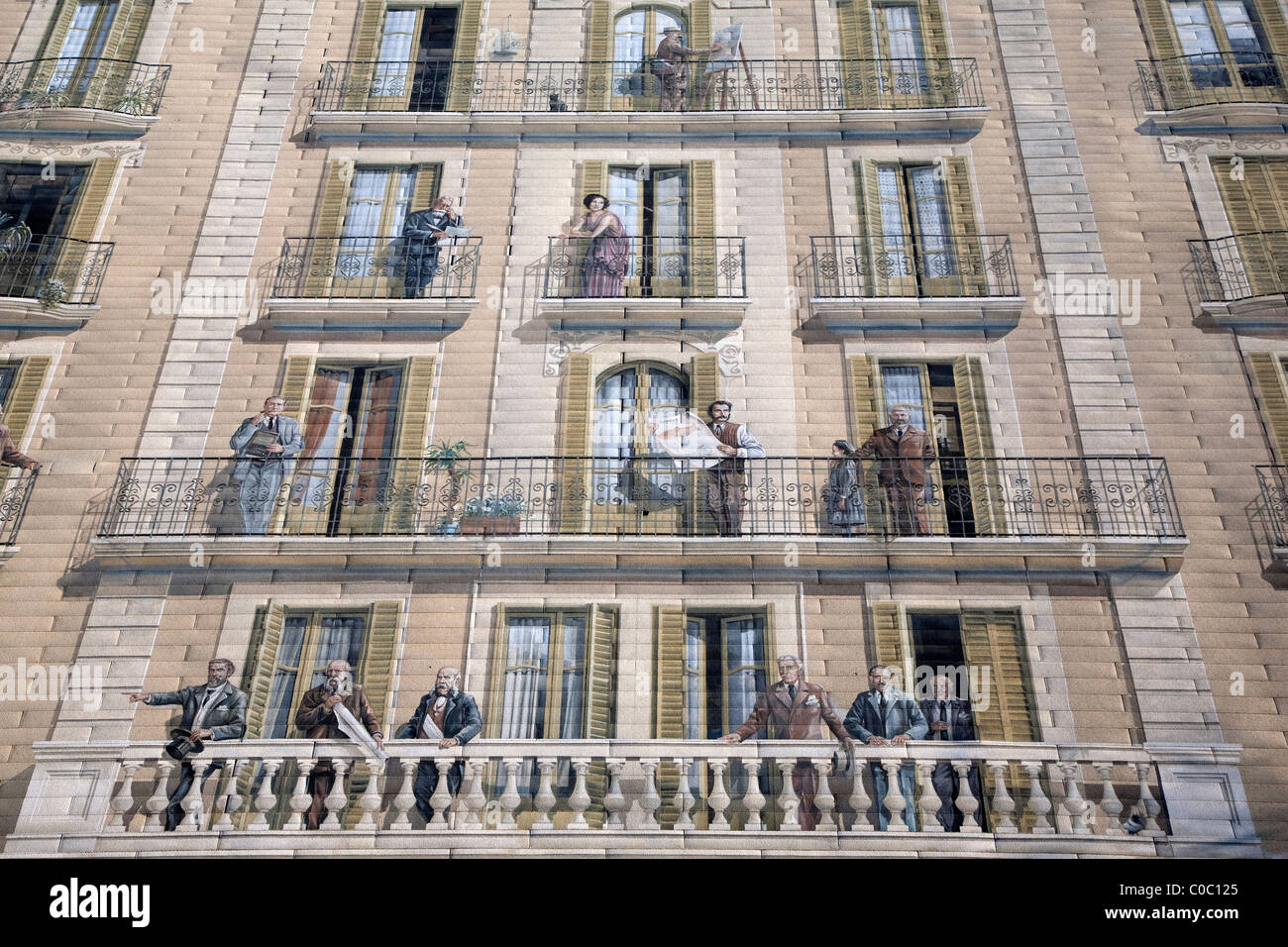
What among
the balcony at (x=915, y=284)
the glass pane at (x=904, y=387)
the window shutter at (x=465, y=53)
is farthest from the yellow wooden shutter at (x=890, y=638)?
the window shutter at (x=465, y=53)

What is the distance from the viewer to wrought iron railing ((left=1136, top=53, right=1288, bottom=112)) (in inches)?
565

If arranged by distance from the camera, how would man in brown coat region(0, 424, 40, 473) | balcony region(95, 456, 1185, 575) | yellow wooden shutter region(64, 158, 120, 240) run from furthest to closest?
yellow wooden shutter region(64, 158, 120, 240)
man in brown coat region(0, 424, 40, 473)
balcony region(95, 456, 1185, 575)

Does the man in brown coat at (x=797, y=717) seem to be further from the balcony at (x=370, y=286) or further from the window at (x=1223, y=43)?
the window at (x=1223, y=43)

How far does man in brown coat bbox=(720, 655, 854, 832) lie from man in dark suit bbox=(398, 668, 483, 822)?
97.4 inches

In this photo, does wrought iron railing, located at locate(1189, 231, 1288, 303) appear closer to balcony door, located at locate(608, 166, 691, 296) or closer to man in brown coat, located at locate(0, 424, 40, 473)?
balcony door, located at locate(608, 166, 691, 296)

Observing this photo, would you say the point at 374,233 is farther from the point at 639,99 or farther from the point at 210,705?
the point at 210,705

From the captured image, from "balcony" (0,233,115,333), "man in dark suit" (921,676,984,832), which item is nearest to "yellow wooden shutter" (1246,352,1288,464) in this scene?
"man in dark suit" (921,676,984,832)

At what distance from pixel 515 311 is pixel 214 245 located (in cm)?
385

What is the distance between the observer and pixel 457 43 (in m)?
15.2

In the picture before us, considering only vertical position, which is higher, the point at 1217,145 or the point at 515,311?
the point at 1217,145
